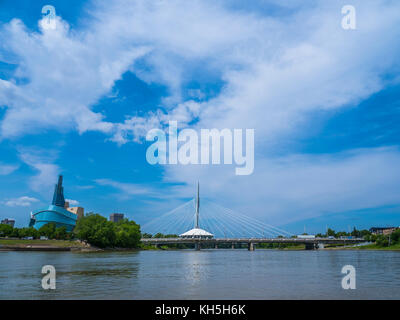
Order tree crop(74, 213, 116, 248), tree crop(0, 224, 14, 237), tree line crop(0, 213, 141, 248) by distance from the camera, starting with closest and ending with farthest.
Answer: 1. tree crop(74, 213, 116, 248)
2. tree line crop(0, 213, 141, 248)
3. tree crop(0, 224, 14, 237)

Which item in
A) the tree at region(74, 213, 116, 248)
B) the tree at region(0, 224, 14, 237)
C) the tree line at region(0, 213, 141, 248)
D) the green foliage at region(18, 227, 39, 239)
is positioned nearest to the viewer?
the tree at region(74, 213, 116, 248)

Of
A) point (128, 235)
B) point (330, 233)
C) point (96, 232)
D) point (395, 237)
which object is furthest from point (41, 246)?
point (330, 233)

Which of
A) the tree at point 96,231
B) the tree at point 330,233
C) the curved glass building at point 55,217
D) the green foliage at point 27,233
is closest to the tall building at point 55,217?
the curved glass building at point 55,217

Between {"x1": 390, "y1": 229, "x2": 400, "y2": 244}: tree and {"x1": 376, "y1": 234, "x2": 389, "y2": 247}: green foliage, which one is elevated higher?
{"x1": 390, "y1": 229, "x2": 400, "y2": 244}: tree

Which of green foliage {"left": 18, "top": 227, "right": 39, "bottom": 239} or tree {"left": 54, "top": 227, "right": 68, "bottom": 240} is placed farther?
tree {"left": 54, "top": 227, "right": 68, "bottom": 240}

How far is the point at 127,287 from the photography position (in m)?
18.8

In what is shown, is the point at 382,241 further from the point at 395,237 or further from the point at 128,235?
the point at 128,235

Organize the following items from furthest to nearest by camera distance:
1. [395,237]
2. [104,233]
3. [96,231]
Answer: [395,237] < [104,233] < [96,231]

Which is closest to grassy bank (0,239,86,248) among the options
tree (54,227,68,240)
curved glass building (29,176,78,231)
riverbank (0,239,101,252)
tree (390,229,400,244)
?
riverbank (0,239,101,252)

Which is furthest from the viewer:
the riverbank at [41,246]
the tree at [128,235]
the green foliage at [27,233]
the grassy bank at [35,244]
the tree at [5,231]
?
the green foliage at [27,233]

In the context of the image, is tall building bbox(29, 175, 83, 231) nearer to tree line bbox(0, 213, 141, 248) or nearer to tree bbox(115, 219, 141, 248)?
tree line bbox(0, 213, 141, 248)

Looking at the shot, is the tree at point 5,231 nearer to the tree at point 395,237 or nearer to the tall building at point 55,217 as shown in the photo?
the tall building at point 55,217
